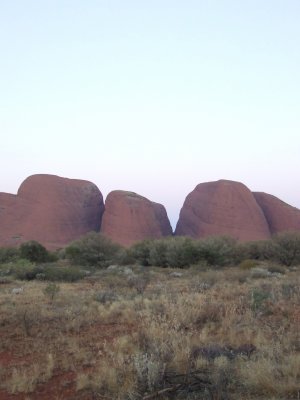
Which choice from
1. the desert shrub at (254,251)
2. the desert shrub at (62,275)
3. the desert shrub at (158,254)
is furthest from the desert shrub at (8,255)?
the desert shrub at (254,251)

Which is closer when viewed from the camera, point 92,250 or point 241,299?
point 241,299

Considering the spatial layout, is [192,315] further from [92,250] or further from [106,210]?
[106,210]

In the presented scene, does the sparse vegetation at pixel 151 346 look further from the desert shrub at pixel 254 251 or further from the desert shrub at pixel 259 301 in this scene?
the desert shrub at pixel 254 251

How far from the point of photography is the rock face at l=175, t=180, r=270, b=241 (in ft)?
164

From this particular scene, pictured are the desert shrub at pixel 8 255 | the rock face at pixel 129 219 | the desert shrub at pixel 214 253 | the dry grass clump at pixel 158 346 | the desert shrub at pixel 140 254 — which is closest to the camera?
the dry grass clump at pixel 158 346

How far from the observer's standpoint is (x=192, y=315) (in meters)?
7.80

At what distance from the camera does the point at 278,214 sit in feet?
172

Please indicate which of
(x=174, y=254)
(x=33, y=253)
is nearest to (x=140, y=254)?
(x=174, y=254)

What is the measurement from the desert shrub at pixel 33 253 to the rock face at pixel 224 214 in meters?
23.3

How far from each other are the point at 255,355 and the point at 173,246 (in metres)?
22.3

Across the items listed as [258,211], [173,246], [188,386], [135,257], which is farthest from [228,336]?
[258,211]

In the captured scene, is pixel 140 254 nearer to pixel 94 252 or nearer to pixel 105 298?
pixel 94 252

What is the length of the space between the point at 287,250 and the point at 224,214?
878 inches

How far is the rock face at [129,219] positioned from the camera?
5050 cm
